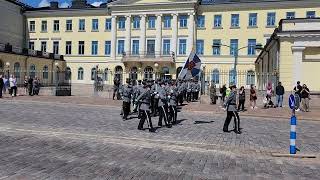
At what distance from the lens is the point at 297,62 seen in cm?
2800

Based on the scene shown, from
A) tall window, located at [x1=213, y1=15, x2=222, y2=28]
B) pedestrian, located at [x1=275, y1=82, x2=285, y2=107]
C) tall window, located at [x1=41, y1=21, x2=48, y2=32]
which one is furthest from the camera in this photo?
tall window, located at [x1=41, y1=21, x2=48, y2=32]

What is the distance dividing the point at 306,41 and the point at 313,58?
1238 millimetres

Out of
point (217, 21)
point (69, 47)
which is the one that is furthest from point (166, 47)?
point (69, 47)

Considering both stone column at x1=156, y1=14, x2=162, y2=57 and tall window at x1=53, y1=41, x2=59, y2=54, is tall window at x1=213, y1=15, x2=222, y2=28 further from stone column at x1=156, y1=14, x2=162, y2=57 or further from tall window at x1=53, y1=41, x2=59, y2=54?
tall window at x1=53, y1=41, x2=59, y2=54

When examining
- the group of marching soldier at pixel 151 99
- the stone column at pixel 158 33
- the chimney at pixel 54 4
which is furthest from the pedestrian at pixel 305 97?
the chimney at pixel 54 4

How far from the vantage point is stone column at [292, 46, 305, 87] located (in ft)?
91.2

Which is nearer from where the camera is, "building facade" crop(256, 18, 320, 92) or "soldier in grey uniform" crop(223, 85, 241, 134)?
"soldier in grey uniform" crop(223, 85, 241, 134)

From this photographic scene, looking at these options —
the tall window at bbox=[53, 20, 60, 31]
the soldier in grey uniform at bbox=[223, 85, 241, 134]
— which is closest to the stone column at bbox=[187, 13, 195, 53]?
the tall window at bbox=[53, 20, 60, 31]

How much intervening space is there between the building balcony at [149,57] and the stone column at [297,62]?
30.1 m

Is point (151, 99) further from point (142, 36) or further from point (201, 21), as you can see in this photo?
point (142, 36)

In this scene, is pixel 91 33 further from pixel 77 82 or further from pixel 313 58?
pixel 313 58

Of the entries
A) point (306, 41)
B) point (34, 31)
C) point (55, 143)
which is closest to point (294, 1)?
point (306, 41)

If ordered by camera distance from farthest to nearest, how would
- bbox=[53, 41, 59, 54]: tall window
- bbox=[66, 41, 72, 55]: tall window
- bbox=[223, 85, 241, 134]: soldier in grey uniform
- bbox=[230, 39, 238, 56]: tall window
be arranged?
bbox=[53, 41, 59, 54]: tall window, bbox=[66, 41, 72, 55]: tall window, bbox=[230, 39, 238, 56]: tall window, bbox=[223, 85, 241, 134]: soldier in grey uniform

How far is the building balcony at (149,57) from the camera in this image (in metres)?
57.6
